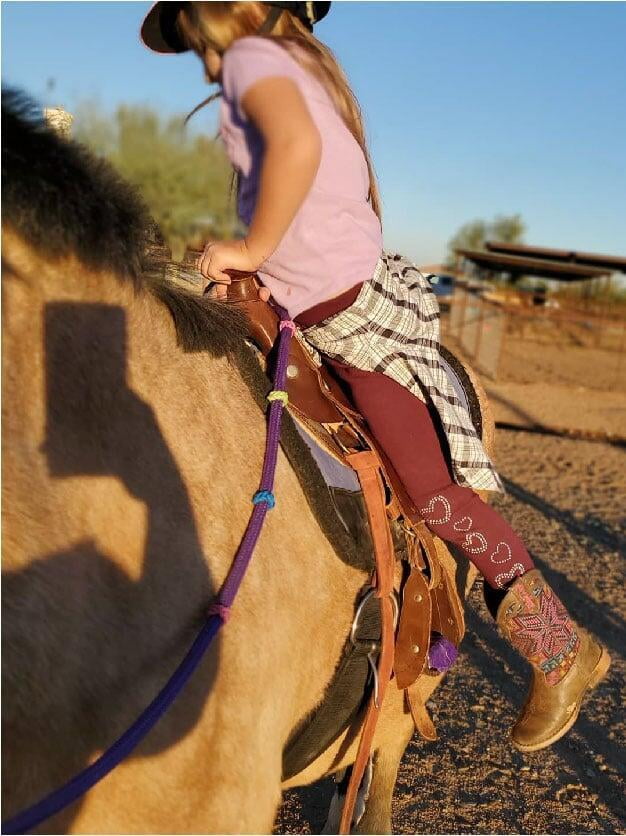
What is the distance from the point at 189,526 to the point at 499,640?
384 cm

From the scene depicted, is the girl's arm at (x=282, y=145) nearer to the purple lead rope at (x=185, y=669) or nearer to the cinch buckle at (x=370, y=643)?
the purple lead rope at (x=185, y=669)

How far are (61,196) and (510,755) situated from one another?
3.41 meters

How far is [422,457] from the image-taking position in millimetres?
1977

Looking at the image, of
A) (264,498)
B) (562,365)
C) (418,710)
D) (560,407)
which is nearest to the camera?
(264,498)

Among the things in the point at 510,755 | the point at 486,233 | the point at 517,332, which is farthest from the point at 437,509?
the point at 486,233

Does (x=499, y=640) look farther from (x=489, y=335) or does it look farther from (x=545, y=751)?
(x=489, y=335)

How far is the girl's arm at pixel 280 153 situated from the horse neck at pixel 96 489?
277mm

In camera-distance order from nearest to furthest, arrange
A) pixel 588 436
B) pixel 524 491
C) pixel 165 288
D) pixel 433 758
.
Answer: pixel 165 288
pixel 433 758
pixel 524 491
pixel 588 436

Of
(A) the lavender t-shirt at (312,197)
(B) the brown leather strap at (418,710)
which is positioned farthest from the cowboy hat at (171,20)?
(B) the brown leather strap at (418,710)

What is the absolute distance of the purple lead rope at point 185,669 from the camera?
1.09 metres

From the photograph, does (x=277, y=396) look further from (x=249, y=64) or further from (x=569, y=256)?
(x=569, y=256)

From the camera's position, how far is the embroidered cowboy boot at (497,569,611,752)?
2.16 meters

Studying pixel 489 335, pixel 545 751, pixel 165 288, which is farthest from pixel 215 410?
pixel 489 335

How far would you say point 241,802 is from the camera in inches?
54.9
